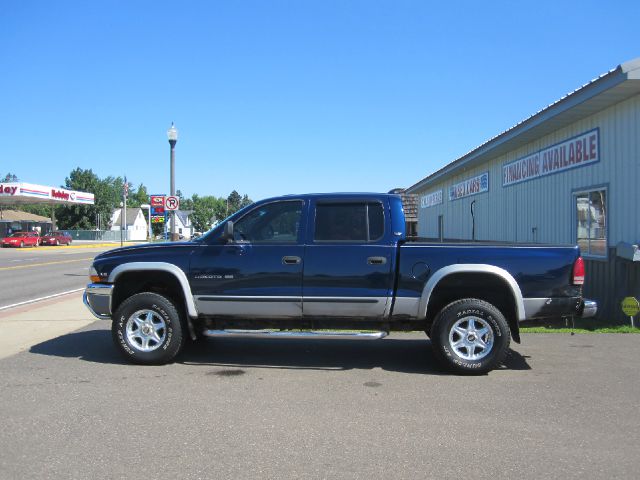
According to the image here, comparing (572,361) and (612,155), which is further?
(612,155)

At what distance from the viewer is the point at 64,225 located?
261 feet

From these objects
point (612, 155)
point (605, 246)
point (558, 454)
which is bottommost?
point (558, 454)

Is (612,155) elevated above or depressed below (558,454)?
above

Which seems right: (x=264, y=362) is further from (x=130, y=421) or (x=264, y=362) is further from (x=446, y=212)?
(x=446, y=212)

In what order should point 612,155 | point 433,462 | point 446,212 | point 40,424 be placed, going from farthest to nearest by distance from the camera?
1. point 446,212
2. point 612,155
3. point 40,424
4. point 433,462

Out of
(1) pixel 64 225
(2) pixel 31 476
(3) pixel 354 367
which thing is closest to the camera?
(2) pixel 31 476

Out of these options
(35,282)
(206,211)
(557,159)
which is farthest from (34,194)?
(206,211)

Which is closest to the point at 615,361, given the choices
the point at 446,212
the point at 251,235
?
the point at 251,235

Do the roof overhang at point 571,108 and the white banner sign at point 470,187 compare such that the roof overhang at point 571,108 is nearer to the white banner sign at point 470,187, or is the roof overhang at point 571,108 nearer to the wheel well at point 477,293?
the white banner sign at point 470,187

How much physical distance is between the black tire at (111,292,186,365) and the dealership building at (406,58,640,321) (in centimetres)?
565

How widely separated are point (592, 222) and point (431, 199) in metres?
13.0

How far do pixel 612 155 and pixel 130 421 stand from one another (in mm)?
8779

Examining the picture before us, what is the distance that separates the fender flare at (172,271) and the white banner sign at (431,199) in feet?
54.0

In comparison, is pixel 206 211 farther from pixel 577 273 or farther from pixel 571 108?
pixel 577 273
